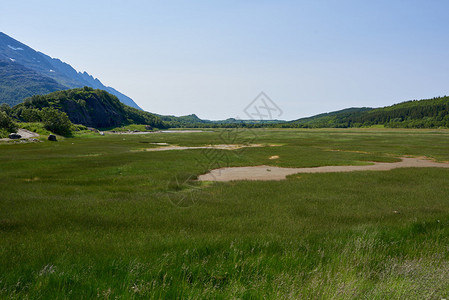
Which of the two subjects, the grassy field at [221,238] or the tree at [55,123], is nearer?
the grassy field at [221,238]

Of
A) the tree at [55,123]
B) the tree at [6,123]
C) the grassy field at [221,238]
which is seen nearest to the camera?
the grassy field at [221,238]

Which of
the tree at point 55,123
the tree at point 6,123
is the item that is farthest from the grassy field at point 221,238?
the tree at point 55,123

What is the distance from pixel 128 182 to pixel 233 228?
15.8m

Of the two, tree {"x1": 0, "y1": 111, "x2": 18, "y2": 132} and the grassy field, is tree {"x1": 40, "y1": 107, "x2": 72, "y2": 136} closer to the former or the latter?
tree {"x1": 0, "y1": 111, "x2": 18, "y2": 132}

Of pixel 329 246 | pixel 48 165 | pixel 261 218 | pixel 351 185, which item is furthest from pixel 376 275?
pixel 48 165

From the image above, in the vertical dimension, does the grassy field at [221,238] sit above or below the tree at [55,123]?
below

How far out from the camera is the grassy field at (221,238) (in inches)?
204

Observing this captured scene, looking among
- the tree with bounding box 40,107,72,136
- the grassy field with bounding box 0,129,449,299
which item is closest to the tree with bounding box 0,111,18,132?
the tree with bounding box 40,107,72,136

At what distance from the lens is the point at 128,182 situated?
76.6 feet

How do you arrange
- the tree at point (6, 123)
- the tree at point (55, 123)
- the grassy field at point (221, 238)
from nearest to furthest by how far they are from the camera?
the grassy field at point (221, 238), the tree at point (6, 123), the tree at point (55, 123)

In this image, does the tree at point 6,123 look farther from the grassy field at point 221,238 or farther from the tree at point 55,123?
the grassy field at point 221,238

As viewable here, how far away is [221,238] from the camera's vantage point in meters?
9.08

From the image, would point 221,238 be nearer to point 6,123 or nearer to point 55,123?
point 6,123

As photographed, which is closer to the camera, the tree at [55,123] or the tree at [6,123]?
the tree at [6,123]
